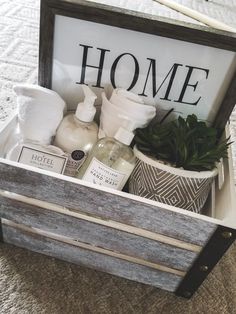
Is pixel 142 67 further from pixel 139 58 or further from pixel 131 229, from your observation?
pixel 131 229

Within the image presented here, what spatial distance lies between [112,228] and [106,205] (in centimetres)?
4

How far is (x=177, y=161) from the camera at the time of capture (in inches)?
16.5

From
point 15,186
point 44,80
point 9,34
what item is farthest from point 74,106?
point 9,34

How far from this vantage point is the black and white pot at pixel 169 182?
409 millimetres

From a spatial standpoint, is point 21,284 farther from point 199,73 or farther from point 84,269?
point 199,73

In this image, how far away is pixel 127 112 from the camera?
0.44 metres

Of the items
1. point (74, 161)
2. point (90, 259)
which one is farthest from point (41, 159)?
point (90, 259)

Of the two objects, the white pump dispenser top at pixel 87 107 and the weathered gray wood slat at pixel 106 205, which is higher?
the white pump dispenser top at pixel 87 107

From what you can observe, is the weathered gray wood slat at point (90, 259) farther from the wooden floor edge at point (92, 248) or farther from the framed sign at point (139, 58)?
the framed sign at point (139, 58)

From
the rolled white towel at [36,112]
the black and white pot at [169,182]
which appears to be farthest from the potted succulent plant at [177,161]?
the rolled white towel at [36,112]

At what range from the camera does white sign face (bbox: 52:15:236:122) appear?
0.43 metres

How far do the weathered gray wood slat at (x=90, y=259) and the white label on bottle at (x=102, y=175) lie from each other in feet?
0.32

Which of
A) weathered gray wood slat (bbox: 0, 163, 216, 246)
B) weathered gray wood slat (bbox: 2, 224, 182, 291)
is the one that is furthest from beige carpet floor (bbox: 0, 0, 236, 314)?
weathered gray wood slat (bbox: 0, 163, 216, 246)

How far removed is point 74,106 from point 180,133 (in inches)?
6.5
